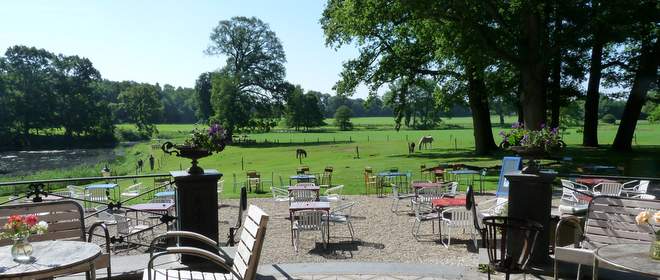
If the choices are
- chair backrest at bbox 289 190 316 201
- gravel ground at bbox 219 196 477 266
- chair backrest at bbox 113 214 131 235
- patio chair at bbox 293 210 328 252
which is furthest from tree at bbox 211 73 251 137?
patio chair at bbox 293 210 328 252

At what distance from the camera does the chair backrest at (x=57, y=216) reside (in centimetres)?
504

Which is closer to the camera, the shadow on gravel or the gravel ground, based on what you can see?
the gravel ground

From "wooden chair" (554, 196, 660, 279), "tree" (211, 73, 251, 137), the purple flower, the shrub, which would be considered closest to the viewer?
"wooden chair" (554, 196, 660, 279)

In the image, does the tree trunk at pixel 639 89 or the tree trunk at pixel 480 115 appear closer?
the tree trunk at pixel 639 89

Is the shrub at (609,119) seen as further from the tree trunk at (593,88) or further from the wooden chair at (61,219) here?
the wooden chair at (61,219)

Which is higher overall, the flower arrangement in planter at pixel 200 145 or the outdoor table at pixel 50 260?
the flower arrangement in planter at pixel 200 145

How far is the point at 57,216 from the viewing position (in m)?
5.11

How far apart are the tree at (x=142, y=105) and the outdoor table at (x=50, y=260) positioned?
9035 cm

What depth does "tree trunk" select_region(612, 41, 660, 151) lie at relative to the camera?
27.2 metres

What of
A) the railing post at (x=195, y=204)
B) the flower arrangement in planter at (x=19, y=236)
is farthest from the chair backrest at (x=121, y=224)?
the flower arrangement in planter at (x=19, y=236)

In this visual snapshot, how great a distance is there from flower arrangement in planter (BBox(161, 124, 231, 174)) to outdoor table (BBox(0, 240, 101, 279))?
1.84 m

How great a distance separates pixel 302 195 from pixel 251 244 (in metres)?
7.28

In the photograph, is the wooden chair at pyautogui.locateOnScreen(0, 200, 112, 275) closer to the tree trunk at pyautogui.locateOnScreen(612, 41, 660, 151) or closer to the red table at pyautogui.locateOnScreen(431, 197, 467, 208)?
the red table at pyautogui.locateOnScreen(431, 197, 467, 208)

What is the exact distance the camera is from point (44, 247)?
412 cm
